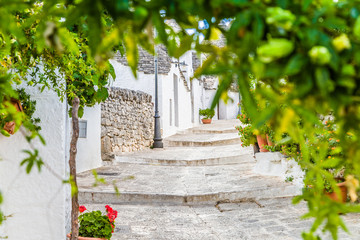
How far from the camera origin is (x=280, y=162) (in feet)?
22.6

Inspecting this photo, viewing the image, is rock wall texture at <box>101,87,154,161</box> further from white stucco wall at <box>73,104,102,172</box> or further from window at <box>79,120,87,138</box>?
window at <box>79,120,87,138</box>

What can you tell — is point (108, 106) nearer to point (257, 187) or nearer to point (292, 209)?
point (257, 187)

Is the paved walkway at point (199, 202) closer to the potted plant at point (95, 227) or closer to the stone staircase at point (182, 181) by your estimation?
the stone staircase at point (182, 181)

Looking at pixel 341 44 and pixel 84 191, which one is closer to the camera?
pixel 341 44

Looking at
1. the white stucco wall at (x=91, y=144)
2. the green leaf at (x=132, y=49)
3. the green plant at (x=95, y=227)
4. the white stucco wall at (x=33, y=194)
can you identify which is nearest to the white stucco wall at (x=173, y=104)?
the white stucco wall at (x=91, y=144)

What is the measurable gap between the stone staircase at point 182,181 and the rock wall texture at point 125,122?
1.62 feet

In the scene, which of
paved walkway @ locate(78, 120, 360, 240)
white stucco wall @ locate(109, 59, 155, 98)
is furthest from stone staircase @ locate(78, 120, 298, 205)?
white stucco wall @ locate(109, 59, 155, 98)

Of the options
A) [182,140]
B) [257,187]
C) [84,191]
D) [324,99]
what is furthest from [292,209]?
[182,140]

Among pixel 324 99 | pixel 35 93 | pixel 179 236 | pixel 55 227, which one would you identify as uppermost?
pixel 35 93

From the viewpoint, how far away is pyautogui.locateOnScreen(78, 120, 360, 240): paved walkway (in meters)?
4.27

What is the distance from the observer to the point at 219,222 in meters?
4.73

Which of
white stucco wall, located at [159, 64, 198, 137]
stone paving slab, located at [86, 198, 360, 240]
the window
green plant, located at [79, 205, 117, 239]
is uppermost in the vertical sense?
white stucco wall, located at [159, 64, 198, 137]

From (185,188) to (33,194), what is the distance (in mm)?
3684

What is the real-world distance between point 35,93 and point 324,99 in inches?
120
